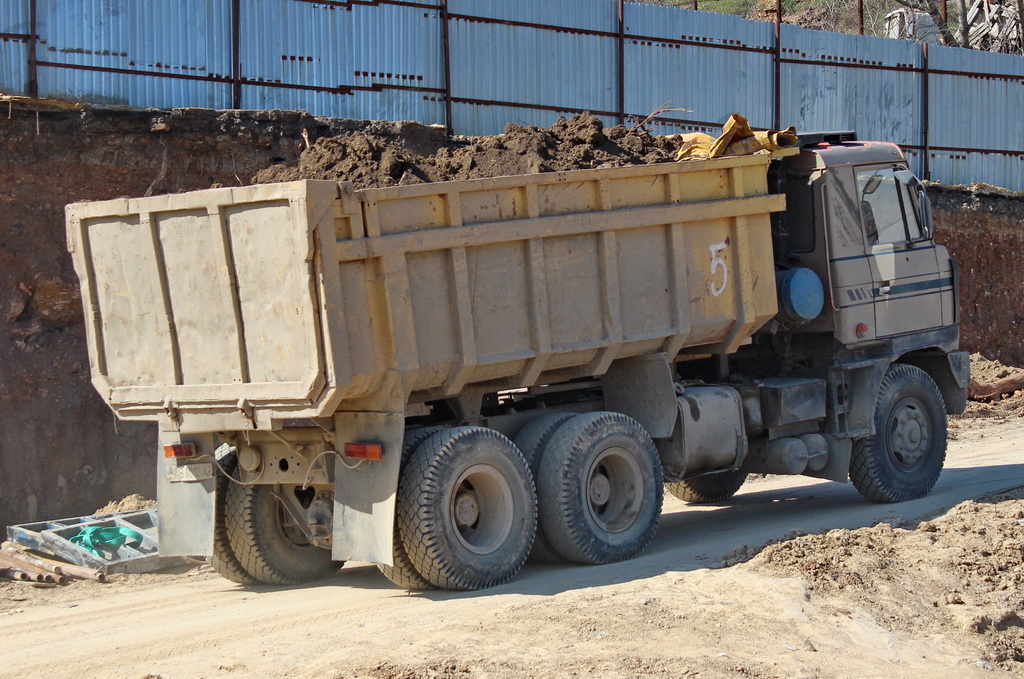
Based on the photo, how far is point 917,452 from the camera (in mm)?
10531

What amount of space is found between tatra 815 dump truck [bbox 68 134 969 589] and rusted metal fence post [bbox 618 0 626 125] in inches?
255

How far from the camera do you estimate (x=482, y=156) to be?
8.48m

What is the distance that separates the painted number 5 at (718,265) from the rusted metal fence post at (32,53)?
718cm

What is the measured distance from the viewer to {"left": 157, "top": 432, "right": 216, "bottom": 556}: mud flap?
7852 mm

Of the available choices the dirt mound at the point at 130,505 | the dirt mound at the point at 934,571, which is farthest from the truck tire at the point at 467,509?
the dirt mound at the point at 130,505

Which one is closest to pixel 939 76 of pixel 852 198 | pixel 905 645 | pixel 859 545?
pixel 852 198

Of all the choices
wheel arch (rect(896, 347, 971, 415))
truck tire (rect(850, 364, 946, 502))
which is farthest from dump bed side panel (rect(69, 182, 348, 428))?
wheel arch (rect(896, 347, 971, 415))

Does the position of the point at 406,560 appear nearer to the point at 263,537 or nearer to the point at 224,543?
the point at 263,537

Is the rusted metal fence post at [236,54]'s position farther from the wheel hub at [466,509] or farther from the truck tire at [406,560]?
the wheel hub at [466,509]

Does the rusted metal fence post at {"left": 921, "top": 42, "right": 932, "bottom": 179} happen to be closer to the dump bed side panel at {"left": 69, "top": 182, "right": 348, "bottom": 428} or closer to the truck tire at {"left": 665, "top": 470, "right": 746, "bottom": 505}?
the truck tire at {"left": 665, "top": 470, "right": 746, "bottom": 505}

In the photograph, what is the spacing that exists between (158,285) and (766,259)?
185 inches

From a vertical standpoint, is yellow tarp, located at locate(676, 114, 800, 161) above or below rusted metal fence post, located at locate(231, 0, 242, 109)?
below

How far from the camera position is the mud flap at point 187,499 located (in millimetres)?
7852

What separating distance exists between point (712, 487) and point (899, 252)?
2.80 m
